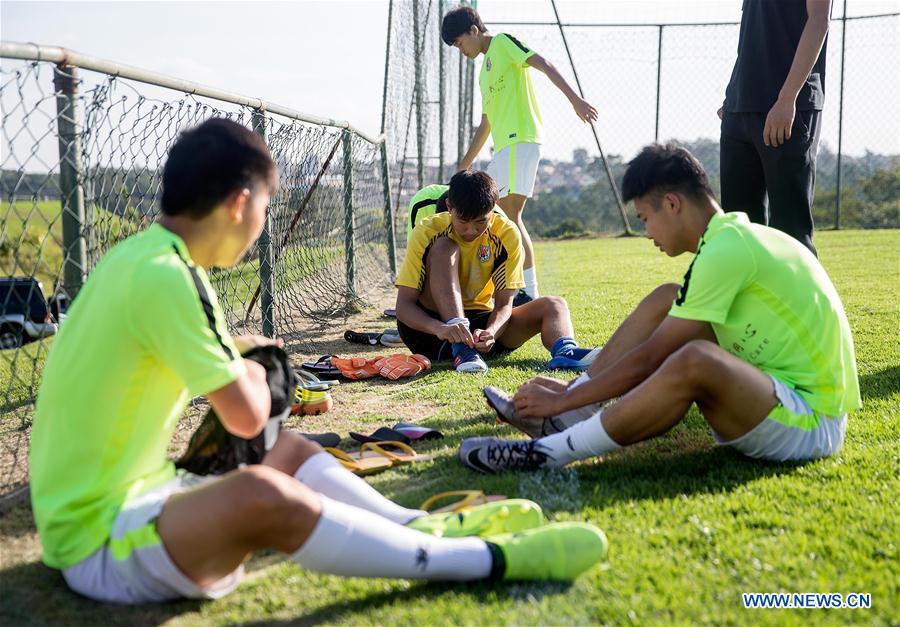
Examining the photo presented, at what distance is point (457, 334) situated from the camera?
4.74m

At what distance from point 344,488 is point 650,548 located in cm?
79

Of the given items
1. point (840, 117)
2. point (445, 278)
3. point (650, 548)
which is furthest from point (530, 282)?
point (840, 117)

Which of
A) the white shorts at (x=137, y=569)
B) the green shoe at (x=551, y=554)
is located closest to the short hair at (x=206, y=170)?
the white shorts at (x=137, y=569)

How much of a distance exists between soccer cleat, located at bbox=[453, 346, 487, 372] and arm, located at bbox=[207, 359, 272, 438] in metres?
2.68

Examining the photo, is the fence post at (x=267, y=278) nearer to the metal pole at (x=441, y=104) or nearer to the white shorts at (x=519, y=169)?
the white shorts at (x=519, y=169)

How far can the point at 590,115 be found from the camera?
18.8 feet

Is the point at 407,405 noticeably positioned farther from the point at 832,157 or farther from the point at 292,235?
the point at 832,157

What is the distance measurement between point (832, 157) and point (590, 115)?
1153 cm

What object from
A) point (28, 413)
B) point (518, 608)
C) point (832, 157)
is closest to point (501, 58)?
point (28, 413)

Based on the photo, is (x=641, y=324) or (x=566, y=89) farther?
(x=566, y=89)

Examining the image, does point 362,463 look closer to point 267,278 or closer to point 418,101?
point 267,278

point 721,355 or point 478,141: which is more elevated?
point 478,141

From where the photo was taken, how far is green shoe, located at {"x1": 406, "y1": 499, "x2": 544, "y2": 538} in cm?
219

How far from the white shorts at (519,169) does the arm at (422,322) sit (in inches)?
76.9
